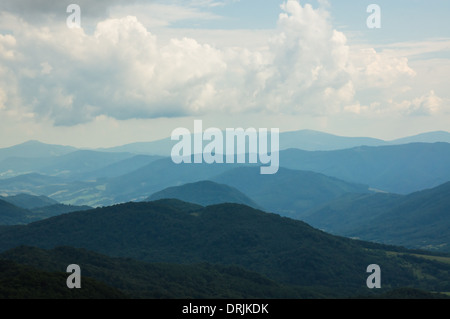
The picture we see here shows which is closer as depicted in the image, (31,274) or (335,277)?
(31,274)

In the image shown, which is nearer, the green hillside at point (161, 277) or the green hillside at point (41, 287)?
the green hillside at point (41, 287)

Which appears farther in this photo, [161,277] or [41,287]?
[161,277]

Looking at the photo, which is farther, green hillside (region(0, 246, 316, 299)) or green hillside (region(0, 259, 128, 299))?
green hillside (region(0, 246, 316, 299))

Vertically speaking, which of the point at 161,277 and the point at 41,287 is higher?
the point at 161,277

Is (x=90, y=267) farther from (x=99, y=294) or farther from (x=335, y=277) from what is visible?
(x=335, y=277)
